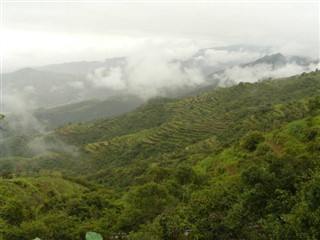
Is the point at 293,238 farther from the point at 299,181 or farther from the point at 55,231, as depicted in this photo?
the point at 55,231

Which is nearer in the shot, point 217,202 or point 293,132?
point 217,202

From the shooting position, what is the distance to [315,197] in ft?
95.4

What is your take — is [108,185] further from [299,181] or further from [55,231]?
[299,181]

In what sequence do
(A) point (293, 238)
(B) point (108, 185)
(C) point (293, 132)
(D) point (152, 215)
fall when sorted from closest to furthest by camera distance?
1. (A) point (293, 238)
2. (D) point (152, 215)
3. (C) point (293, 132)
4. (B) point (108, 185)

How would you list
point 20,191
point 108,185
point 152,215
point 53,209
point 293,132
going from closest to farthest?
point 152,215 → point 53,209 → point 293,132 → point 20,191 → point 108,185

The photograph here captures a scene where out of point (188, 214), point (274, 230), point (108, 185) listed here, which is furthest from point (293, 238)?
point (108, 185)

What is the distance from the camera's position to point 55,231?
51.5m

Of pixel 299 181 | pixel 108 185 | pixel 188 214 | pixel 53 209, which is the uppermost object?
pixel 299 181

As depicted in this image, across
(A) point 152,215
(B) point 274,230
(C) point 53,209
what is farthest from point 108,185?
(B) point 274,230

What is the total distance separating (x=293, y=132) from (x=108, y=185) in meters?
87.5

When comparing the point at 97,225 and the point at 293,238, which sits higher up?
the point at 293,238

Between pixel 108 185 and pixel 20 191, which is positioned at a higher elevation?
pixel 20 191

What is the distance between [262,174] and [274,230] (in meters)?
10.5

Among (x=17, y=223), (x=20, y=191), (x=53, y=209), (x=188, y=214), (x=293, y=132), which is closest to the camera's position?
(x=188, y=214)
